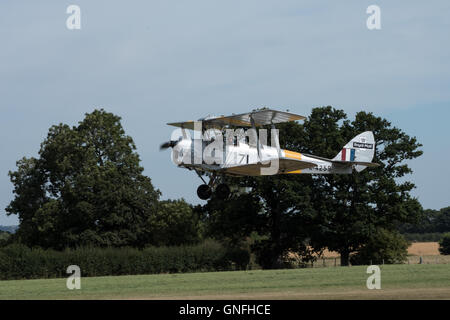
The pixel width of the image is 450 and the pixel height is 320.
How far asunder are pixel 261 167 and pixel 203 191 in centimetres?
297

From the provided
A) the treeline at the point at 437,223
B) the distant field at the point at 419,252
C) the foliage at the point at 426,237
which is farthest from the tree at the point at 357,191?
the treeline at the point at 437,223

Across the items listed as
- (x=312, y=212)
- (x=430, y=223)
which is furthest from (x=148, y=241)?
(x=430, y=223)

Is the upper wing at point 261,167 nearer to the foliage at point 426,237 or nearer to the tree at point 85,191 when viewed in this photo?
the tree at point 85,191

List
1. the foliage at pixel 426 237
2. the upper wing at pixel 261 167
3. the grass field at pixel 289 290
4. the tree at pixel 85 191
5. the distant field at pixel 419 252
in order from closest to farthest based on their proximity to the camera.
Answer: the grass field at pixel 289 290 → the upper wing at pixel 261 167 → the tree at pixel 85 191 → the distant field at pixel 419 252 → the foliage at pixel 426 237

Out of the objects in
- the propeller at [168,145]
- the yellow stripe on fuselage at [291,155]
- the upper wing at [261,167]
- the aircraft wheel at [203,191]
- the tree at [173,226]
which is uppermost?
the propeller at [168,145]

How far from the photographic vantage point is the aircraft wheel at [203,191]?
31109 millimetres

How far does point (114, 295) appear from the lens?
2520cm

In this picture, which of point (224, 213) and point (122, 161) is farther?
point (122, 161)

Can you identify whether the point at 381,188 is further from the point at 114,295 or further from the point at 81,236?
the point at 114,295

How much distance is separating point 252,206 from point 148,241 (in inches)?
542

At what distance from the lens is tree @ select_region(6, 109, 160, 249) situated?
2694 inches

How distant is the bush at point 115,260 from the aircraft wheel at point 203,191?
27.3 m

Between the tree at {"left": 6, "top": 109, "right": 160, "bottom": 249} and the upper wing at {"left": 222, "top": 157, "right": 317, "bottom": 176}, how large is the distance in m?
38.2

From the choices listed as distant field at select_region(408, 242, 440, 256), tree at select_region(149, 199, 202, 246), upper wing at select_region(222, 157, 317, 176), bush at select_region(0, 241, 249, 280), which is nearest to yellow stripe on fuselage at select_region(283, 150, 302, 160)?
upper wing at select_region(222, 157, 317, 176)
